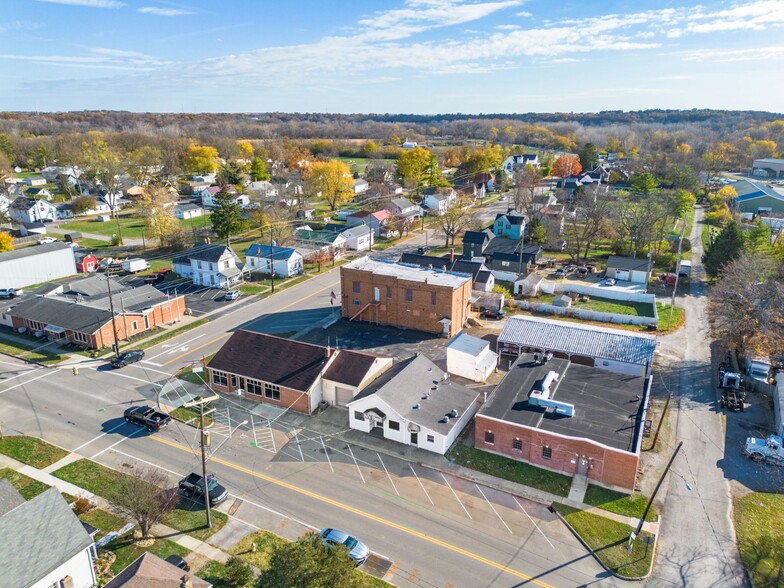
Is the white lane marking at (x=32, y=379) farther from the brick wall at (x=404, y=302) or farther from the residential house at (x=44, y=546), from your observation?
the brick wall at (x=404, y=302)

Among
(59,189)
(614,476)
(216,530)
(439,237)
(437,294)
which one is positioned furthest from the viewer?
(59,189)

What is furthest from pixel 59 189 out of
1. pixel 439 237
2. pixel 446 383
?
pixel 446 383

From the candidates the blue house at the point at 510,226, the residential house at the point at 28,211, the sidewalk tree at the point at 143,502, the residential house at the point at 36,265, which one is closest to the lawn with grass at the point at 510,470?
the sidewalk tree at the point at 143,502

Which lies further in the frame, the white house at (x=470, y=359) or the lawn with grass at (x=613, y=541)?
the white house at (x=470, y=359)

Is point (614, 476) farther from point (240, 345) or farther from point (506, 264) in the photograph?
point (506, 264)

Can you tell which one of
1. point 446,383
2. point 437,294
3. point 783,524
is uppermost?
point 437,294

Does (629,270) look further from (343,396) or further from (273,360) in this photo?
(273,360)
